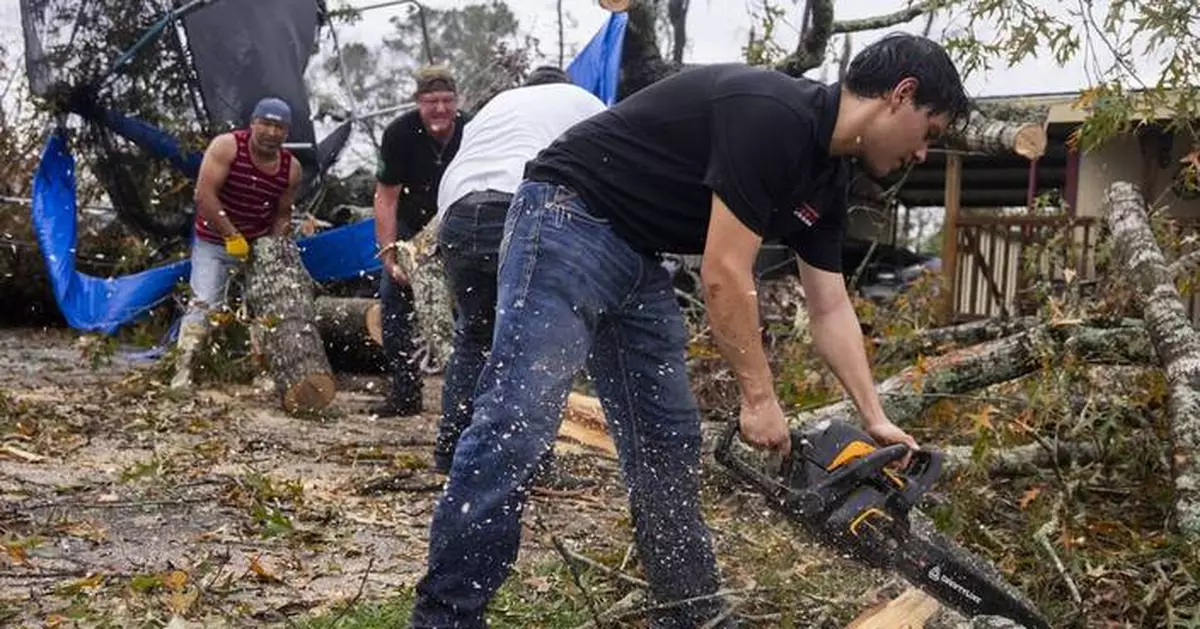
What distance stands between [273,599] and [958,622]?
1658 millimetres

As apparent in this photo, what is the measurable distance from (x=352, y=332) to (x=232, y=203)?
1.20 m

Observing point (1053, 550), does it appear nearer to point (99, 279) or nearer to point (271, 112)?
point (271, 112)

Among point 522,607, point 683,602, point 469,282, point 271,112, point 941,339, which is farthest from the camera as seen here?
point 271,112

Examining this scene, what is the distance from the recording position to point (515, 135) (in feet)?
13.0

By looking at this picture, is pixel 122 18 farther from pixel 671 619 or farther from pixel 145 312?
pixel 671 619

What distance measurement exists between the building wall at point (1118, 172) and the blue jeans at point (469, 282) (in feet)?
26.8

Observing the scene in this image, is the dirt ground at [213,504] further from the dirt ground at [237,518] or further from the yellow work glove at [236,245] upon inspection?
the yellow work glove at [236,245]

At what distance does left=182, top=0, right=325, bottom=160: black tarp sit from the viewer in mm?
8039

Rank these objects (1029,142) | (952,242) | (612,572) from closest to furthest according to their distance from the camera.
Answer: (612,572) → (1029,142) → (952,242)

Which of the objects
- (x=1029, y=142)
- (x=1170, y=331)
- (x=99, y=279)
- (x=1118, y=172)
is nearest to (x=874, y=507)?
(x=1170, y=331)

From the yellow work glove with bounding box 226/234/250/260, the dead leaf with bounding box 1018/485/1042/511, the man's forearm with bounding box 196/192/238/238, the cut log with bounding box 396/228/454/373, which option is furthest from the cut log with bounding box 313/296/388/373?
the dead leaf with bounding box 1018/485/1042/511

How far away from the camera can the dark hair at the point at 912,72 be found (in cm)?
236

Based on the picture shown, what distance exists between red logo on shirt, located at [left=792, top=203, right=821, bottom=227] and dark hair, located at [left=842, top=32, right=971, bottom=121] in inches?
11.5

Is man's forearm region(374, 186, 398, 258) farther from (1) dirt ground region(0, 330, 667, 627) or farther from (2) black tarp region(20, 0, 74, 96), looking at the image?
(2) black tarp region(20, 0, 74, 96)
